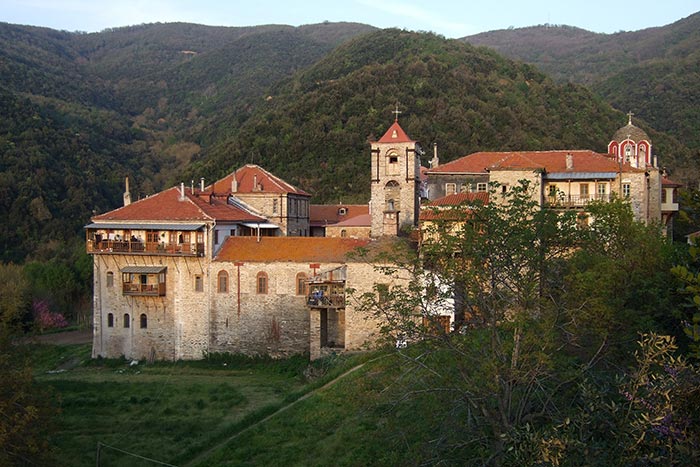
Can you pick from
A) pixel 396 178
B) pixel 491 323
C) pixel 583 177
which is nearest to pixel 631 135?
pixel 583 177

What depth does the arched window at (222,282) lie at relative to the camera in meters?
31.6

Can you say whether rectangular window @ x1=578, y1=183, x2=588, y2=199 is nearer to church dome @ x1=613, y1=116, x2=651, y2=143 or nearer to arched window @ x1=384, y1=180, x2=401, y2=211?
church dome @ x1=613, y1=116, x2=651, y2=143

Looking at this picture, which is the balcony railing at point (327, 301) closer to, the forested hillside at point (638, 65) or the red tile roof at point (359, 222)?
the red tile roof at point (359, 222)

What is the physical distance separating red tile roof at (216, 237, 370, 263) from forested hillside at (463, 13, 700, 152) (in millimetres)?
30595

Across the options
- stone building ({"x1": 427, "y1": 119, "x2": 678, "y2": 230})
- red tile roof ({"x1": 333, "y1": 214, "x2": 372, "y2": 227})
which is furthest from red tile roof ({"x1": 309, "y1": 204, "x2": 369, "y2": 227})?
stone building ({"x1": 427, "y1": 119, "x2": 678, "y2": 230})

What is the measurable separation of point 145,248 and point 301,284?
25.5ft

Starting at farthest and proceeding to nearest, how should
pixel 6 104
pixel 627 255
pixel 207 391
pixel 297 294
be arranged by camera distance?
pixel 6 104 < pixel 297 294 < pixel 207 391 < pixel 627 255

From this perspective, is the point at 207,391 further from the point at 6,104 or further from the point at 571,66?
the point at 571,66

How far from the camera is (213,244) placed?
105ft

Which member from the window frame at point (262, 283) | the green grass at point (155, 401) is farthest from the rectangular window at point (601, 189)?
the window frame at point (262, 283)

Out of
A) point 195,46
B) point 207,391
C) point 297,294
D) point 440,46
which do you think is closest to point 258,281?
point 297,294

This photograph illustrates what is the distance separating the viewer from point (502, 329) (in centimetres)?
1411

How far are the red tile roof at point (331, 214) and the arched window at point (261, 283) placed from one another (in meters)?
14.8

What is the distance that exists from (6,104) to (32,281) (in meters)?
26.7
